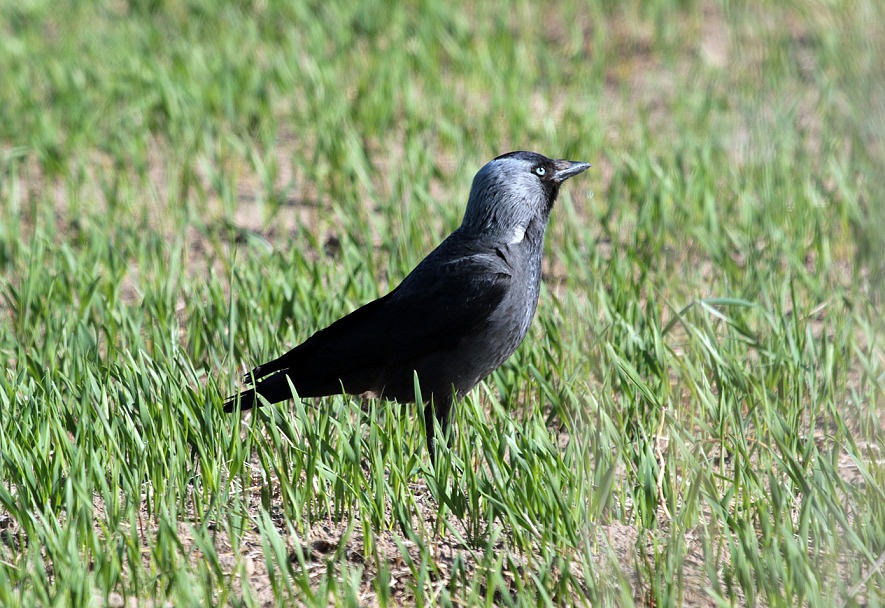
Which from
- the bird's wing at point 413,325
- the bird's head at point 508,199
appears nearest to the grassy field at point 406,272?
the bird's wing at point 413,325

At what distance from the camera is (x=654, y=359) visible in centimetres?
378

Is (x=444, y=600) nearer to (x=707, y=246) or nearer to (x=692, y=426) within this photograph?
(x=692, y=426)

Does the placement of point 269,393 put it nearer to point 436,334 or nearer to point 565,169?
point 436,334

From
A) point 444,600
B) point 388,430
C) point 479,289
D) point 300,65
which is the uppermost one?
point 300,65

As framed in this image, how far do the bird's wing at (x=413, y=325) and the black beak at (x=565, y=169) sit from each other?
516 millimetres

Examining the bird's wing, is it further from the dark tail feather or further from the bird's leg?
the bird's leg

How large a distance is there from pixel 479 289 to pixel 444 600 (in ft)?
3.75

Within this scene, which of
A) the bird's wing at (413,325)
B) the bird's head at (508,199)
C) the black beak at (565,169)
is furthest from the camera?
the black beak at (565,169)

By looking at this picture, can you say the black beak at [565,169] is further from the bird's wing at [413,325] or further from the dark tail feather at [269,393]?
the dark tail feather at [269,393]

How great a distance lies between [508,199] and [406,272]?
1089 mm

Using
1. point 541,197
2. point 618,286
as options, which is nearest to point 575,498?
point 541,197

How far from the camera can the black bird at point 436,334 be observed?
3.43 m

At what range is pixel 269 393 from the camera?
3.50 metres

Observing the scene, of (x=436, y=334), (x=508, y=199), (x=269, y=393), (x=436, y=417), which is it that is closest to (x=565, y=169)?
(x=508, y=199)
